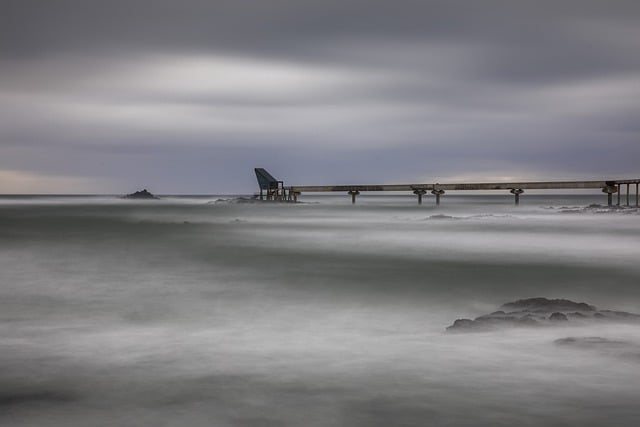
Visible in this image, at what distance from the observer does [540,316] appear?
10.4 metres

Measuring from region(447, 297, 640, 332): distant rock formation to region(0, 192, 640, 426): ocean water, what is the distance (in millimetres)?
396

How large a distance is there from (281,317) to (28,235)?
23.2 meters

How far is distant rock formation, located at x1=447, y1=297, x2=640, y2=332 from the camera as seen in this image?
978cm

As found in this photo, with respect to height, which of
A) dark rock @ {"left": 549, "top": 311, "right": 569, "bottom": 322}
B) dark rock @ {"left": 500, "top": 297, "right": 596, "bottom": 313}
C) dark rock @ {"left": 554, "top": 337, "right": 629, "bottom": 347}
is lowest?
dark rock @ {"left": 500, "top": 297, "right": 596, "bottom": 313}

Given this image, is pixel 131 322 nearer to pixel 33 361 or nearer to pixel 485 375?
pixel 33 361

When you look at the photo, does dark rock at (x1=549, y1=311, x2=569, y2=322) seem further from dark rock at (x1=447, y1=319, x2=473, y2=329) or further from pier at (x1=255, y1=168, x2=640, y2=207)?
pier at (x1=255, y1=168, x2=640, y2=207)

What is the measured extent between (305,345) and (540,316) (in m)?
3.57

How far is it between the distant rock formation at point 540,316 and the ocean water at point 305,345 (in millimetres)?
396

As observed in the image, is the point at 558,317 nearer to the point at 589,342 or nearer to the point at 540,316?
the point at 540,316

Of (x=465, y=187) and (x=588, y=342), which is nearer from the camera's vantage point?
(x=588, y=342)

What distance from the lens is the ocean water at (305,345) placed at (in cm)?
600

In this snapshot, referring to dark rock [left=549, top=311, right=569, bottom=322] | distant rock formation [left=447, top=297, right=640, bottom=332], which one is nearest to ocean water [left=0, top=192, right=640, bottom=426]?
distant rock formation [left=447, top=297, right=640, bottom=332]

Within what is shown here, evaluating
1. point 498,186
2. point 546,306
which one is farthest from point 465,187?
point 546,306

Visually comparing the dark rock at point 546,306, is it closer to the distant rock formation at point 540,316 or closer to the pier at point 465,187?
the distant rock formation at point 540,316
